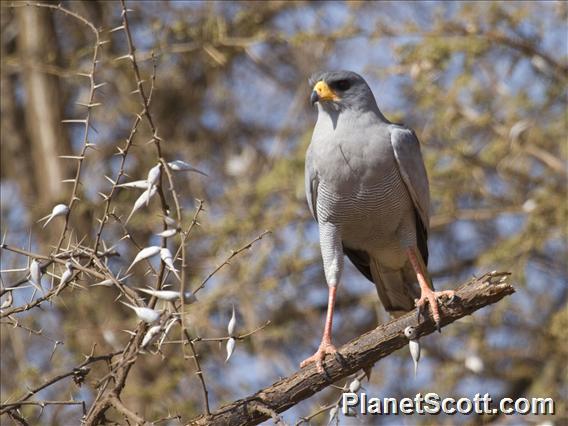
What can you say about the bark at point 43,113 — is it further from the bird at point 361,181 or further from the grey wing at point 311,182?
the bird at point 361,181

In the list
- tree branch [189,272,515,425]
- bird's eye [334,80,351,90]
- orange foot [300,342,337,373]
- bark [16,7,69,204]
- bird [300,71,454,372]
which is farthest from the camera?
bark [16,7,69,204]

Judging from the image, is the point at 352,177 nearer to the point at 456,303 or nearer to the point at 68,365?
the point at 456,303

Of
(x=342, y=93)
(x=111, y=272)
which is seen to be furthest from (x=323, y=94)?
(x=111, y=272)

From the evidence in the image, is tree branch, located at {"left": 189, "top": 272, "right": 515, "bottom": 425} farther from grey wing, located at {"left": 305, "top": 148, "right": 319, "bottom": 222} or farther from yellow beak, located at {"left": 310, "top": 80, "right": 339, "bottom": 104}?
yellow beak, located at {"left": 310, "top": 80, "right": 339, "bottom": 104}

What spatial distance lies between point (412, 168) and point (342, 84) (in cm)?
59

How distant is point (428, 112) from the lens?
780cm

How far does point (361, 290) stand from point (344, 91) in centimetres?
357

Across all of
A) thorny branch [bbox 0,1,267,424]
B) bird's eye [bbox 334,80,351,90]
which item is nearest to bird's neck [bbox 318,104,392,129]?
bird's eye [bbox 334,80,351,90]

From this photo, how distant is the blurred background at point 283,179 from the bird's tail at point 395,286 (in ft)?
4.44

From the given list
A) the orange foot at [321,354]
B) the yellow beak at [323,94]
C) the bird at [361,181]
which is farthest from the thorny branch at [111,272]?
the yellow beak at [323,94]

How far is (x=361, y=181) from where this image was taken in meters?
4.95

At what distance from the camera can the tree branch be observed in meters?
3.74

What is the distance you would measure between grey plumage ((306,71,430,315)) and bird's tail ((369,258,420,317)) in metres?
0.02

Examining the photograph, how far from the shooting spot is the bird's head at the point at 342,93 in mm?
5082
